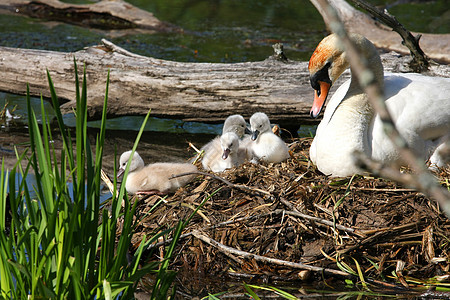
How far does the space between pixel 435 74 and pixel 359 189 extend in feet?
9.60

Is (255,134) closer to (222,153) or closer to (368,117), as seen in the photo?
(222,153)

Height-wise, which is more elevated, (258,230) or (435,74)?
(435,74)

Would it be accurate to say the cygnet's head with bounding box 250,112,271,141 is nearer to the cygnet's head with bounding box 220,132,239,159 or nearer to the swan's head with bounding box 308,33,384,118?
the cygnet's head with bounding box 220,132,239,159

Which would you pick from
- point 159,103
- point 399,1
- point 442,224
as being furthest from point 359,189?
point 399,1

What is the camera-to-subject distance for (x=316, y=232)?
4145 mm

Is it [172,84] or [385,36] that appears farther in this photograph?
[385,36]

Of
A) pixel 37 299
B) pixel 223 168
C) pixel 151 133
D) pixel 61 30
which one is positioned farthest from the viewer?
pixel 61 30

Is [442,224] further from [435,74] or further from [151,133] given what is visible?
[151,133]

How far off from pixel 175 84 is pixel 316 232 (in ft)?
12.2

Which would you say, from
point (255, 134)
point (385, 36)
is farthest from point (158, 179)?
point (385, 36)

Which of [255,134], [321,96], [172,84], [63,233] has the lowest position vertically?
[172,84]

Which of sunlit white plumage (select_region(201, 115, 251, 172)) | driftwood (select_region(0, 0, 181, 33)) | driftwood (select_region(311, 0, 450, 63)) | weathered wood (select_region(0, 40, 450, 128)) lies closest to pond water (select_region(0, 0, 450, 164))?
driftwood (select_region(0, 0, 181, 33))

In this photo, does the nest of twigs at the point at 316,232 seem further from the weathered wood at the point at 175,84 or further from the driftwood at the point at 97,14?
the driftwood at the point at 97,14

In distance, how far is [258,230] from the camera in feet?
13.9
